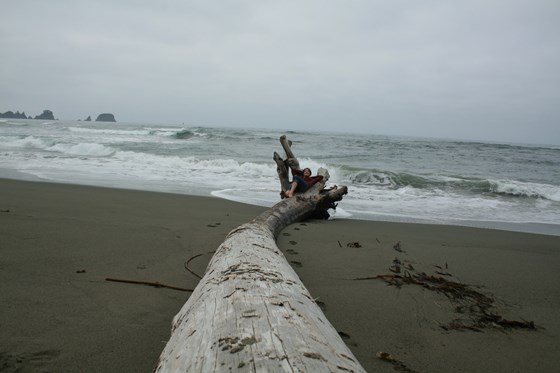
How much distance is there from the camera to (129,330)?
2.37m

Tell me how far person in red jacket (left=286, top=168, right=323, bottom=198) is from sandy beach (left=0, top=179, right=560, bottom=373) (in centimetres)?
124

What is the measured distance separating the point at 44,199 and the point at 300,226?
186 inches

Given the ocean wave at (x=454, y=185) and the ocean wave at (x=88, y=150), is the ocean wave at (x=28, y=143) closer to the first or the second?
the ocean wave at (x=88, y=150)

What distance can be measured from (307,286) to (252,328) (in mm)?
1920

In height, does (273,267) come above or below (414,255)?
above

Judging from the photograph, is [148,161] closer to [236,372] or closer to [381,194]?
[381,194]

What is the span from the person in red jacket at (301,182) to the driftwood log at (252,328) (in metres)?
4.39

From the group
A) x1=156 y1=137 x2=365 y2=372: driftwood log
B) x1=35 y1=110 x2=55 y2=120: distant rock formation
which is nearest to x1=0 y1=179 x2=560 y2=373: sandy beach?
x1=156 y1=137 x2=365 y2=372: driftwood log

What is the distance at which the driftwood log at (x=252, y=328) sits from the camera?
1282 mm

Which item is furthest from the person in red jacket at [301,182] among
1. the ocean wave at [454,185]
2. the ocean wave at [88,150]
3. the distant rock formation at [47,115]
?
the distant rock formation at [47,115]

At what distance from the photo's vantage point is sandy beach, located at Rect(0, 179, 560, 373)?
222 cm

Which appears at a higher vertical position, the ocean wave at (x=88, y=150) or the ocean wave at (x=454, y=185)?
the ocean wave at (x=88, y=150)

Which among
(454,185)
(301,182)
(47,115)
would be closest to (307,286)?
(301,182)

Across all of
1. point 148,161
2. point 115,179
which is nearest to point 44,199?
point 115,179
